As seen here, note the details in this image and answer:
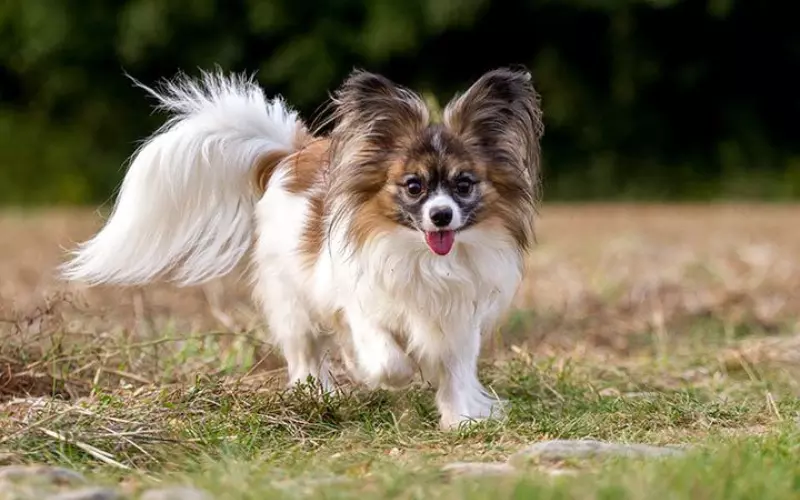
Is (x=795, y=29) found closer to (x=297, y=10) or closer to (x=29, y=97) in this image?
(x=297, y=10)

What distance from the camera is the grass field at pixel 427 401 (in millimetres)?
3602

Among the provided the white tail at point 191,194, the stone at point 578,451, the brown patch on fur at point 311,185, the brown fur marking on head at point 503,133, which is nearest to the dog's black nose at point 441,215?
the brown fur marking on head at point 503,133

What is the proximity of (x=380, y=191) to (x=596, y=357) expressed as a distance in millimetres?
2117

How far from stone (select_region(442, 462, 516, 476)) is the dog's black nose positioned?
1.31 m

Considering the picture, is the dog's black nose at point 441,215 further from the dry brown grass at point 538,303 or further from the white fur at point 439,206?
the dry brown grass at point 538,303

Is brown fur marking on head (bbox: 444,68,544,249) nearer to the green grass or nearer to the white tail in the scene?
the green grass

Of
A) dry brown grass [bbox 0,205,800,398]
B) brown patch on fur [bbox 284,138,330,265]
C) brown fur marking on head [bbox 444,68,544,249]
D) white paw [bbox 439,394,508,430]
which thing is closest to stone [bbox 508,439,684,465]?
white paw [bbox 439,394,508,430]

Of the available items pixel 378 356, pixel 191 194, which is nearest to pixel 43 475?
pixel 378 356

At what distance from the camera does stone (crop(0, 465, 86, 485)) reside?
11.9 feet

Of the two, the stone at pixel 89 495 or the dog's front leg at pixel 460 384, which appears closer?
the stone at pixel 89 495

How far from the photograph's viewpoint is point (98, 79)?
20.8 metres

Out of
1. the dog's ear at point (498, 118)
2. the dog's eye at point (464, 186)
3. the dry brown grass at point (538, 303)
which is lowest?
the dry brown grass at point (538, 303)

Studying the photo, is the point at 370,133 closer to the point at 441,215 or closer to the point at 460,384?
the point at 441,215

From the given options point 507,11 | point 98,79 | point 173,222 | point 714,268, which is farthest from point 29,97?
point 173,222
